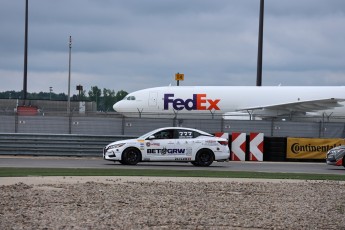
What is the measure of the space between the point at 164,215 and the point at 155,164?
1525cm

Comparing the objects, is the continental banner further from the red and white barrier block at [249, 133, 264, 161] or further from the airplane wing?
the airplane wing

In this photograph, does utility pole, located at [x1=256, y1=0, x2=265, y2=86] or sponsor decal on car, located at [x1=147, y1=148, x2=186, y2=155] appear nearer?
sponsor decal on car, located at [x1=147, y1=148, x2=186, y2=155]

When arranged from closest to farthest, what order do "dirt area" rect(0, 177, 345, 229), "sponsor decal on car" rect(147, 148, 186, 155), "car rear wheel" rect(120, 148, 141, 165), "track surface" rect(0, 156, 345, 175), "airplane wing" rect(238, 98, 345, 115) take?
"dirt area" rect(0, 177, 345, 229) < "track surface" rect(0, 156, 345, 175) < "car rear wheel" rect(120, 148, 141, 165) < "sponsor decal on car" rect(147, 148, 186, 155) < "airplane wing" rect(238, 98, 345, 115)

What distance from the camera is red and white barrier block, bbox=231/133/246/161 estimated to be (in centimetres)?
3150

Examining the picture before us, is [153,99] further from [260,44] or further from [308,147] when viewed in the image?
[308,147]

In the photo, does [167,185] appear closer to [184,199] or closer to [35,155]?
[184,199]

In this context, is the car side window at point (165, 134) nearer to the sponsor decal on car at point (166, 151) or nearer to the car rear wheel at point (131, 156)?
the sponsor decal on car at point (166, 151)

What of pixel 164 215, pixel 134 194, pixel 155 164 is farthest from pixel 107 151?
pixel 164 215

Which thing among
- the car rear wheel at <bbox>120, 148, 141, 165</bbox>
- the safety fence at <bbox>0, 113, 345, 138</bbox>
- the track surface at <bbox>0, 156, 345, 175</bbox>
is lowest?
the track surface at <bbox>0, 156, 345, 175</bbox>

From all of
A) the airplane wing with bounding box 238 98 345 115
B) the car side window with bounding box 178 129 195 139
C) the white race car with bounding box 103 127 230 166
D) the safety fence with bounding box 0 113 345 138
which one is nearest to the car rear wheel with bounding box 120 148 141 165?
the white race car with bounding box 103 127 230 166

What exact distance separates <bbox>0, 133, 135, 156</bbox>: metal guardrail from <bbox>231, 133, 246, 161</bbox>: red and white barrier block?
19.5ft

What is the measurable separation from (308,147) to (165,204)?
20510mm

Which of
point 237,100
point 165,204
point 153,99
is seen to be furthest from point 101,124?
point 165,204

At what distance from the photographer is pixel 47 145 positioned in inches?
1236
